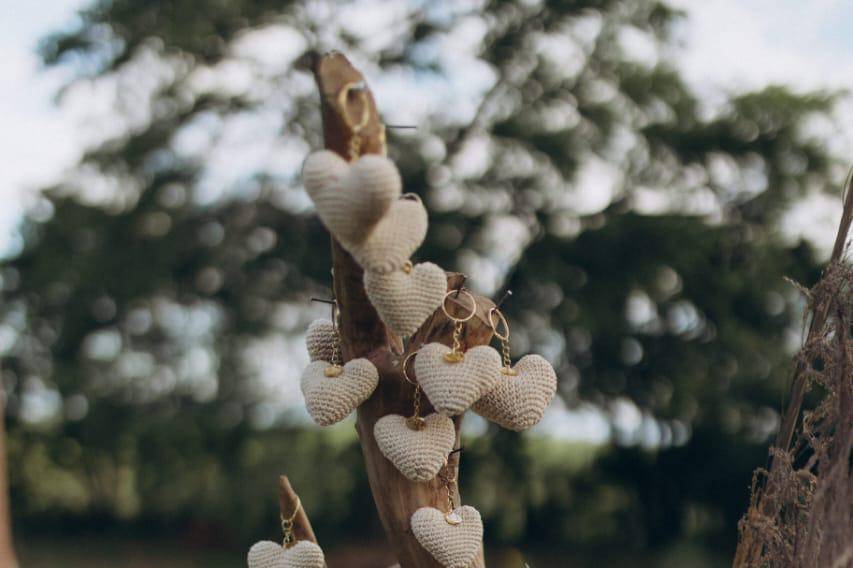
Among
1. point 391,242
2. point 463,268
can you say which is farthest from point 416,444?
point 463,268

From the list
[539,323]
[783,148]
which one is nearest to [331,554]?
[539,323]

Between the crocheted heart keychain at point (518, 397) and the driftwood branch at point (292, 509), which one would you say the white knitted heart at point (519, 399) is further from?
the driftwood branch at point (292, 509)

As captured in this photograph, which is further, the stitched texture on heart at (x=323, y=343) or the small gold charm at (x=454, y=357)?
the stitched texture on heart at (x=323, y=343)

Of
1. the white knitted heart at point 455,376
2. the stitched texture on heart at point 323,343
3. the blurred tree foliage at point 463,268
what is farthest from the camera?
the blurred tree foliage at point 463,268

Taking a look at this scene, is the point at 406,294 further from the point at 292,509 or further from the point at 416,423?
the point at 292,509

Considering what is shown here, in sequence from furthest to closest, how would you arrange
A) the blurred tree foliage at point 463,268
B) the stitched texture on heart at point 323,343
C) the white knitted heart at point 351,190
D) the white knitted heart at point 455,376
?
the blurred tree foliage at point 463,268 → the stitched texture on heart at point 323,343 → the white knitted heart at point 455,376 → the white knitted heart at point 351,190

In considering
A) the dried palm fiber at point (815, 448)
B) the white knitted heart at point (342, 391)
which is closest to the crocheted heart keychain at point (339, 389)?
the white knitted heart at point (342, 391)
